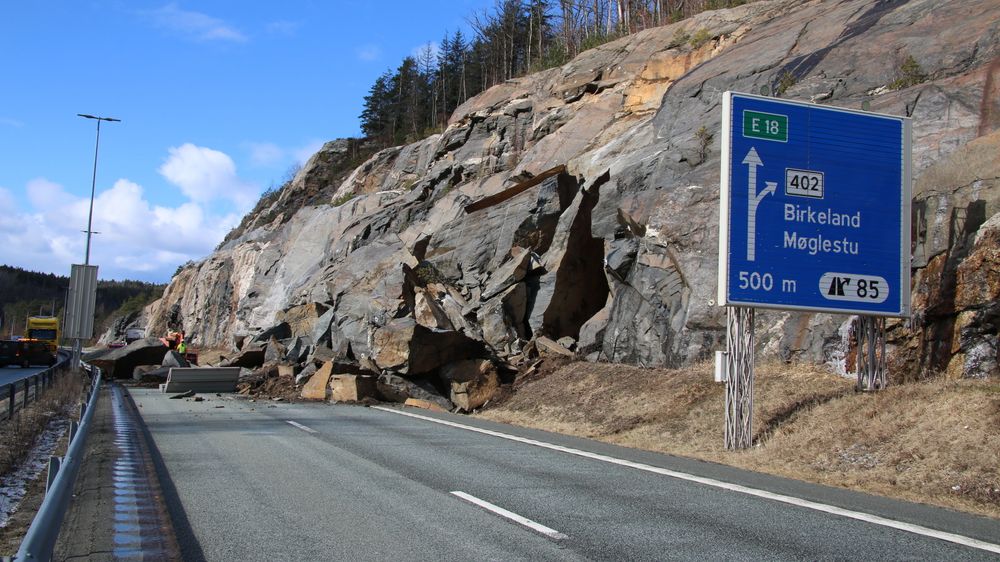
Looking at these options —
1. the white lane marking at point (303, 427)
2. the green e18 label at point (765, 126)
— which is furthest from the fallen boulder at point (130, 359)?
the green e18 label at point (765, 126)

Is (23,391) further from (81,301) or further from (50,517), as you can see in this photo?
(81,301)

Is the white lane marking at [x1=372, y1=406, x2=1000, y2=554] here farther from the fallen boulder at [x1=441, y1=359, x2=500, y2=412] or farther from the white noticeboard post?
the white noticeboard post

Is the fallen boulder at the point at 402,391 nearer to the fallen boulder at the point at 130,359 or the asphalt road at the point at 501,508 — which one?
the asphalt road at the point at 501,508

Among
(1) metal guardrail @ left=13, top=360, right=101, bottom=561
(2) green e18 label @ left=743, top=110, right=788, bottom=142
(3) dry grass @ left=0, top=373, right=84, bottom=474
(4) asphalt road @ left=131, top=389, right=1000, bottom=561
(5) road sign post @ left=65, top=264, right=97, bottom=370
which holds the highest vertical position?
(2) green e18 label @ left=743, top=110, right=788, bottom=142

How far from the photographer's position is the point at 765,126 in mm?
12438

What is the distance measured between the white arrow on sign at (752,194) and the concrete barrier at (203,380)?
19.2 meters

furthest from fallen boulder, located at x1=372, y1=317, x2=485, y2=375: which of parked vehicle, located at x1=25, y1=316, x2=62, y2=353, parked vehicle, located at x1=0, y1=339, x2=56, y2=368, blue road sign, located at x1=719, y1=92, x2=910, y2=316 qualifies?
parked vehicle, located at x1=25, y1=316, x2=62, y2=353

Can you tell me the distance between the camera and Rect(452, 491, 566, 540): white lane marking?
22.1 ft

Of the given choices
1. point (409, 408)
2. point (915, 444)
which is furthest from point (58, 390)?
point (915, 444)

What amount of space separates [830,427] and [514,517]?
6030 millimetres

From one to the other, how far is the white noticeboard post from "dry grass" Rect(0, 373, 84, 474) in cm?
757

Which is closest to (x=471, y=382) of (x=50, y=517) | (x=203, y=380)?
(x=203, y=380)

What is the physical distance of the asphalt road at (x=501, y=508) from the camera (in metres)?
6.25

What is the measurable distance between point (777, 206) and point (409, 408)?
11129mm
